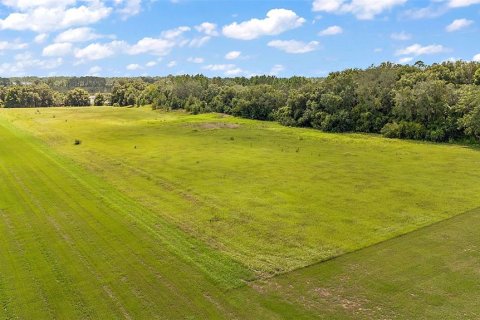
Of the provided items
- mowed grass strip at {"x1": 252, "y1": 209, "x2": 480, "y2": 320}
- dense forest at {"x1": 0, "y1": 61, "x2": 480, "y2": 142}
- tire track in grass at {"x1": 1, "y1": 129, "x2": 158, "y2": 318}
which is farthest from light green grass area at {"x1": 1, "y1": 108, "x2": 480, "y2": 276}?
dense forest at {"x1": 0, "y1": 61, "x2": 480, "y2": 142}

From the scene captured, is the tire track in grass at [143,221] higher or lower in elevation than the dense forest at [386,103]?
lower

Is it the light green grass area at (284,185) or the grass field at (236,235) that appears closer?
the grass field at (236,235)

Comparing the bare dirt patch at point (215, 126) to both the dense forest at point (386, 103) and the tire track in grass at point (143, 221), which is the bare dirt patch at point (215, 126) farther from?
the tire track in grass at point (143, 221)

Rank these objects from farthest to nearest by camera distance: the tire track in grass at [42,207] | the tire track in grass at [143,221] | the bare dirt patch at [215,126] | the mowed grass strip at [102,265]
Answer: the bare dirt patch at [215,126] → the tire track in grass at [143,221] → the tire track in grass at [42,207] → the mowed grass strip at [102,265]

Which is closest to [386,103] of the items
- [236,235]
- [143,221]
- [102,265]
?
[236,235]

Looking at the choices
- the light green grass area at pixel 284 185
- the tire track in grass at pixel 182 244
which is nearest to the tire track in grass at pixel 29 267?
the tire track in grass at pixel 182 244

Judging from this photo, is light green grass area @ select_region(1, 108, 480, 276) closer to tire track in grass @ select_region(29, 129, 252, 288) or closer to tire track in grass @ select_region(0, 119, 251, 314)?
tire track in grass @ select_region(29, 129, 252, 288)

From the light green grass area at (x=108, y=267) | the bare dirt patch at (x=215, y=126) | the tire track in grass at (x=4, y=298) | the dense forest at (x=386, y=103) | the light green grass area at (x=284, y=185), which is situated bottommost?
the tire track in grass at (x=4, y=298)

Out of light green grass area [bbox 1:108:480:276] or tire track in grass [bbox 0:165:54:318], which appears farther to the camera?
light green grass area [bbox 1:108:480:276]
